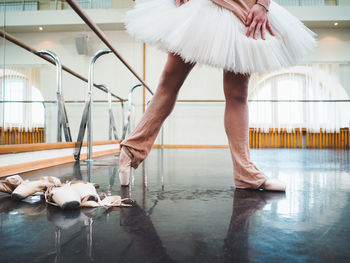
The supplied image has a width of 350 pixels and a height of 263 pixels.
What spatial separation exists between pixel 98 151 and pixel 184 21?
1.85m

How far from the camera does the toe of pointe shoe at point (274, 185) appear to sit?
2.72ft

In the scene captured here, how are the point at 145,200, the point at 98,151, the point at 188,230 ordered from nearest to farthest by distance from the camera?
the point at 188,230 → the point at 145,200 → the point at 98,151

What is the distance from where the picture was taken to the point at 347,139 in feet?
19.3

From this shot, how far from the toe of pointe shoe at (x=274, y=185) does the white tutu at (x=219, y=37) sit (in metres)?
0.31

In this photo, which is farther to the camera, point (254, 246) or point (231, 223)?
point (231, 223)

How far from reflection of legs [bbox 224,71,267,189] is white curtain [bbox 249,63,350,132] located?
5180mm

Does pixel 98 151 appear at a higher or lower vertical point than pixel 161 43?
lower

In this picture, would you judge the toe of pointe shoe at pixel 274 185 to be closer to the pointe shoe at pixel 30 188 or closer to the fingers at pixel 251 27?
the fingers at pixel 251 27

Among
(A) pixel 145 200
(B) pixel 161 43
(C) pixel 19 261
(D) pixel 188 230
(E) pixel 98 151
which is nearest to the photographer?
(C) pixel 19 261

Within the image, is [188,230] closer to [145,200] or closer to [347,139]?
[145,200]

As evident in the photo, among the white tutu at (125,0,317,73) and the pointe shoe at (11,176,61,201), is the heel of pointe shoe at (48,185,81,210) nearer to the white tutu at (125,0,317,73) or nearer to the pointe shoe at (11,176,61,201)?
the pointe shoe at (11,176,61,201)

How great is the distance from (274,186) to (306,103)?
561cm

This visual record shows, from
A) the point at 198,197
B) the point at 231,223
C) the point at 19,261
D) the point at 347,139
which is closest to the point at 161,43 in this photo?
the point at 198,197

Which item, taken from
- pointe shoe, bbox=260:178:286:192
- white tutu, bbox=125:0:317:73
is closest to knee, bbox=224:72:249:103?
white tutu, bbox=125:0:317:73
